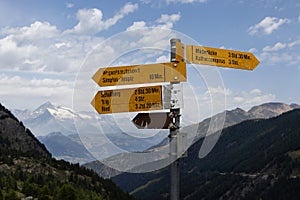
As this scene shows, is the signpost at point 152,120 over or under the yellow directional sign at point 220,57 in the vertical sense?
under

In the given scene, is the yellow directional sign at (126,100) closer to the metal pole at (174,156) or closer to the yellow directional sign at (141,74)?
the yellow directional sign at (141,74)

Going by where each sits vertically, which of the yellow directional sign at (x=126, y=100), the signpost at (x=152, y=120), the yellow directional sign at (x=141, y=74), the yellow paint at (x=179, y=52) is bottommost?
the signpost at (x=152, y=120)

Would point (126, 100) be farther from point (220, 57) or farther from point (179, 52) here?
point (220, 57)

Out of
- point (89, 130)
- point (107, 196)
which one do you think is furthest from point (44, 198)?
point (89, 130)

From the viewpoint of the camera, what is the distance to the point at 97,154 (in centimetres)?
968

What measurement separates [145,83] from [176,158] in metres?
1.98

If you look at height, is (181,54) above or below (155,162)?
above

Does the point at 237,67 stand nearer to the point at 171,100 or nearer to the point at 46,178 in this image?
the point at 171,100

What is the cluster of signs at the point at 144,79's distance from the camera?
32.3ft

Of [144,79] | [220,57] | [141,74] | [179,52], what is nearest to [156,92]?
[144,79]

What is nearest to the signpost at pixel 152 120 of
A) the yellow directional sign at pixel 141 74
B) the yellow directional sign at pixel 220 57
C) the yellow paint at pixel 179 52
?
the yellow directional sign at pixel 141 74

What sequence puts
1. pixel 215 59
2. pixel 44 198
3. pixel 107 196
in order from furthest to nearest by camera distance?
pixel 107 196 < pixel 44 198 < pixel 215 59

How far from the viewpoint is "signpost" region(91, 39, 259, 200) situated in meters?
9.61

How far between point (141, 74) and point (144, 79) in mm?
179
